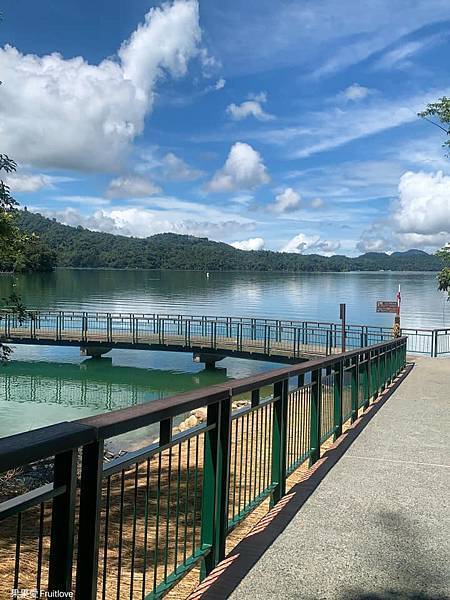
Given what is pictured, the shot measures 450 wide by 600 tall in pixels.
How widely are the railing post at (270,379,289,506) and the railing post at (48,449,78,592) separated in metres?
2.66

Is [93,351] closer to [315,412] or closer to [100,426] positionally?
[315,412]

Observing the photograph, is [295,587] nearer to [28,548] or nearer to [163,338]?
[28,548]

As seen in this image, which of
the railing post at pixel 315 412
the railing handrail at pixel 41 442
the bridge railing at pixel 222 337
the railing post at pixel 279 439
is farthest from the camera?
the bridge railing at pixel 222 337

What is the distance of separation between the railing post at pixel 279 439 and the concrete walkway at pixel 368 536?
201mm

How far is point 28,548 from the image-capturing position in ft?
15.3

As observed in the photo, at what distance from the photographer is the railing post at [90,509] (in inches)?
83.8

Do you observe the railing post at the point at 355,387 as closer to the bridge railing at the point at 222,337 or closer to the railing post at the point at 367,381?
the railing post at the point at 367,381

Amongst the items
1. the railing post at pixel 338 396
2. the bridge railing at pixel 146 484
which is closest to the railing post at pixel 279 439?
the bridge railing at pixel 146 484

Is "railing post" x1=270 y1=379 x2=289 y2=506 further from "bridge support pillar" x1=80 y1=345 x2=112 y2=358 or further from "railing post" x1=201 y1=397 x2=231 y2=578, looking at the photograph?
"bridge support pillar" x1=80 y1=345 x2=112 y2=358

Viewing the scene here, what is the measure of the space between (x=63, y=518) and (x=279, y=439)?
2904 mm

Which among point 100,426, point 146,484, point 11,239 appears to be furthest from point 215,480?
point 11,239

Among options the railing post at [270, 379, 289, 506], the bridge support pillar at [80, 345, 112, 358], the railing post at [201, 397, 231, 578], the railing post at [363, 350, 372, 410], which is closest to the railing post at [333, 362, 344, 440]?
the railing post at [363, 350, 372, 410]

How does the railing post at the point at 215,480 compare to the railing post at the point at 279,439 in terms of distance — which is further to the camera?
the railing post at the point at 279,439

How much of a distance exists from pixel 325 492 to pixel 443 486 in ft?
3.92
